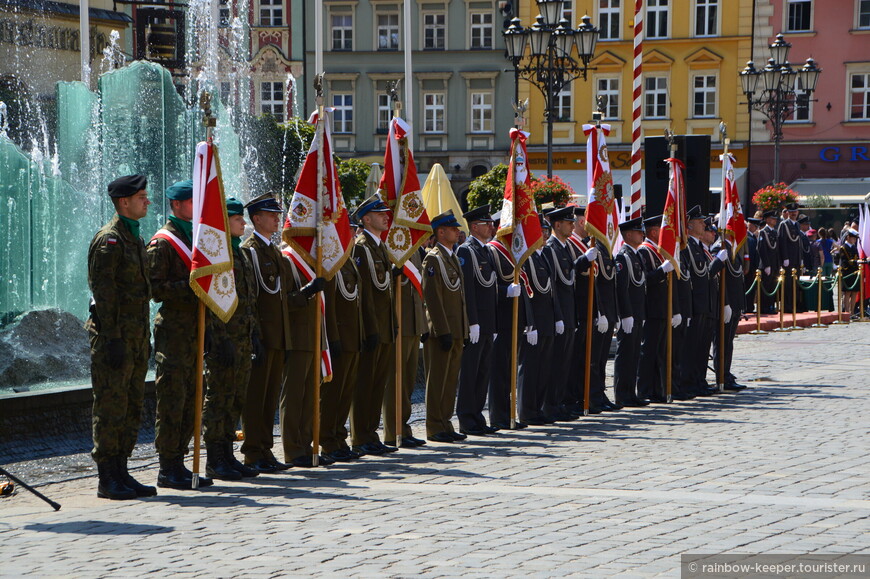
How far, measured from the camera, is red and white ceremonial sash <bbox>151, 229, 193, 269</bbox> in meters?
9.08

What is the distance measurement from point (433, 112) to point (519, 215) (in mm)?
38770

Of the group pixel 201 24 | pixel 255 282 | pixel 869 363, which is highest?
pixel 201 24

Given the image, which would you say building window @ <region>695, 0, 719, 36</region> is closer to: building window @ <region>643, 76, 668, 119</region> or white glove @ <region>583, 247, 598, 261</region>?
building window @ <region>643, 76, 668, 119</region>

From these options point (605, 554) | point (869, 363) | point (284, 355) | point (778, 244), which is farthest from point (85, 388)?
point (778, 244)

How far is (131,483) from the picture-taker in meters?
8.66

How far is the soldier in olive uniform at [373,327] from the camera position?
10.7 meters

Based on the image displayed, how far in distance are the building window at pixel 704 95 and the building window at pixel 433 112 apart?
9.21 metres

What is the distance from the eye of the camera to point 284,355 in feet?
32.6

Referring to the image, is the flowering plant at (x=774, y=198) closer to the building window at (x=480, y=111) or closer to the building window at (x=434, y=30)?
the building window at (x=480, y=111)

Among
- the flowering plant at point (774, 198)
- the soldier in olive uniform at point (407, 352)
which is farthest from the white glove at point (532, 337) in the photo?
the flowering plant at point (774, 198)

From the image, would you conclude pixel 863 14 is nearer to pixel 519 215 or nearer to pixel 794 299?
pixel 794 299

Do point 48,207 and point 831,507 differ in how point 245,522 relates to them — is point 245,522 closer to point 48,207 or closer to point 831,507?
point 831,507

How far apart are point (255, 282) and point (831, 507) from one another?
4.20m

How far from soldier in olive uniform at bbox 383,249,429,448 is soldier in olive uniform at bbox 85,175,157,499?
2783 millimetres
